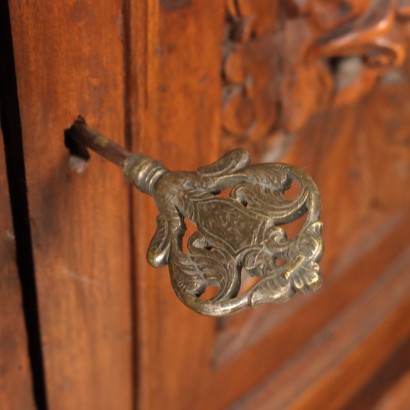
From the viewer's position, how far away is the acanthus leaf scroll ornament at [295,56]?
500mm

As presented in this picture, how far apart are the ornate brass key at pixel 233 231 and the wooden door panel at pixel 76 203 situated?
0.06 metres

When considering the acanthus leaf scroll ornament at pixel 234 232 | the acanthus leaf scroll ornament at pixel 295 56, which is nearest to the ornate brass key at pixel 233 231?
the acanthus leaf scroll ornament at pixel 234 232

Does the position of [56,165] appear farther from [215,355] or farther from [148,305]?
[215,355]

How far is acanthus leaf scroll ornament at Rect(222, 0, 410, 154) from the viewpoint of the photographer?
19.7 inches

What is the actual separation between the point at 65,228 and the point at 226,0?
0.20 meters

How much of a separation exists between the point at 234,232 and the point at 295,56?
0.26 meters

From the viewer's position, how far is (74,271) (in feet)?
1.54

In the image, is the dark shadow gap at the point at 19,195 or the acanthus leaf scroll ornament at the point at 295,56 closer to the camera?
the dark shadow gap at the point at 19,195

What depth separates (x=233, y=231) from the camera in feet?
1.07

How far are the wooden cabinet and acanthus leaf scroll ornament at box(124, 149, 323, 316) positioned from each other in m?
0.08

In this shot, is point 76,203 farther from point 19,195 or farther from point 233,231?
point 233,231

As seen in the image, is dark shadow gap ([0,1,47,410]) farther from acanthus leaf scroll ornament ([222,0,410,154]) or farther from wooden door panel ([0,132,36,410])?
acanthus leaf scroll ornament ([222,0,410,154])

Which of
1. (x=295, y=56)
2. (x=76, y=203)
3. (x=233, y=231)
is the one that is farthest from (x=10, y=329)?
(x=295, y=56)

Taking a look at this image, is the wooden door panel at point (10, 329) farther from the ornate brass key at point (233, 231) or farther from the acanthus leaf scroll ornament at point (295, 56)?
the acanthus leaf scroll ornament at point (295, 56)
